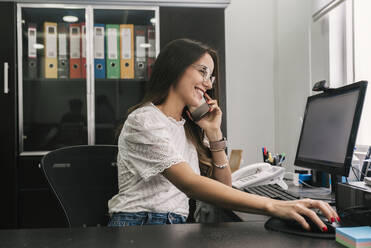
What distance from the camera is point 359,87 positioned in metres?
1.29

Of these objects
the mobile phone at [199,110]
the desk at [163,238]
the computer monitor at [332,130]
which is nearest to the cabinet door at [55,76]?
the mobile phone at [199,110]

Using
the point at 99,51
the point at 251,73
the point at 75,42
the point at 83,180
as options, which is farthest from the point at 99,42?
the point at 83,180

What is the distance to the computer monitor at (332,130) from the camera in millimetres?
1283

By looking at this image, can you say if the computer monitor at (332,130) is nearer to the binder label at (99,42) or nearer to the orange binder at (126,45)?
the orange binder at (126,45)

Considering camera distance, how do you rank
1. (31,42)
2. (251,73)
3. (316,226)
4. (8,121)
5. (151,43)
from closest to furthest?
(316,226) < (8,121) < (31,42) < (151,43) < (251,73)

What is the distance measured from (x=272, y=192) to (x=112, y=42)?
1.83 meters

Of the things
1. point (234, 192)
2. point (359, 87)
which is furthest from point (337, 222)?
point (359, 87)

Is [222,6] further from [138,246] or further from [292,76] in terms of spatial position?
[138,246]

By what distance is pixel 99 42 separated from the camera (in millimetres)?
2785

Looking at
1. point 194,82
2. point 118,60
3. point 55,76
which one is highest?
point 118,60

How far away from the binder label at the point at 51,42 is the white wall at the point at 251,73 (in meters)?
1.38

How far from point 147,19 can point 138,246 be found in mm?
2397

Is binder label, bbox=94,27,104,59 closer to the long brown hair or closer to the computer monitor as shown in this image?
the long brown hair

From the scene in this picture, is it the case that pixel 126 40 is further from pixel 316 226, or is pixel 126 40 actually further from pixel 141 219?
pixel 316 226
